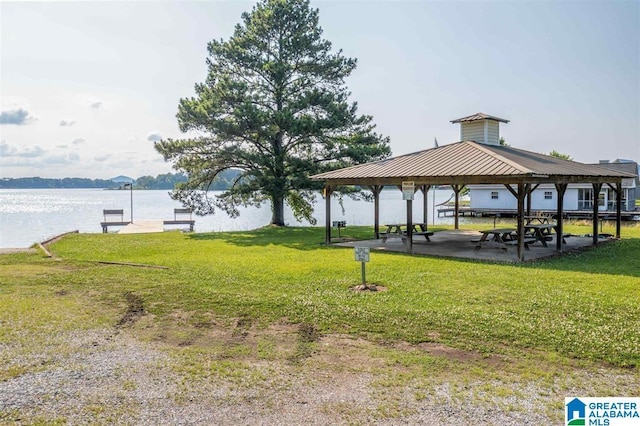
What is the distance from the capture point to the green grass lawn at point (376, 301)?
5164mm

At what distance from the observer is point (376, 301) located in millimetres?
7016

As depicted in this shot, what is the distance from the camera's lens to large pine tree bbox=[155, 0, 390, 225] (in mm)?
18344

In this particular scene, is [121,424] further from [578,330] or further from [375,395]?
[578,330]

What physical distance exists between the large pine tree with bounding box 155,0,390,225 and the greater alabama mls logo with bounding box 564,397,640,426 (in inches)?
592

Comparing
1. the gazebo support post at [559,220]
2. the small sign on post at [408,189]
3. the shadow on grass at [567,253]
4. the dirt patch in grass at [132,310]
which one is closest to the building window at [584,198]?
the shadow on grass at [567,253]

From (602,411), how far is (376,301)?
350cm

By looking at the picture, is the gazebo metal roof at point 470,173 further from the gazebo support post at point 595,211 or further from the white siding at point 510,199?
the white siding at point 510,199

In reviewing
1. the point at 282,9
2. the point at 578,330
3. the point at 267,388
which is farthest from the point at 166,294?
the point at 282,9

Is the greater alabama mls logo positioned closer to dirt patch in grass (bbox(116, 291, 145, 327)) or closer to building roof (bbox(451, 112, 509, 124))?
dirt patch in grass (bbox(116, 291, 145, 327))

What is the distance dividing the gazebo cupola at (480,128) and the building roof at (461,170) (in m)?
0.49

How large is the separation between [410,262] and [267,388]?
6.75m

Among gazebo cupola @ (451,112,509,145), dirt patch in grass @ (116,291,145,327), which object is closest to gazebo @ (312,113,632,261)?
gazebo cupola @ (451,112,509,145)

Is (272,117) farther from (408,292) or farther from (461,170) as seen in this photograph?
(408,292)

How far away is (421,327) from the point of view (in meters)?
5.81
